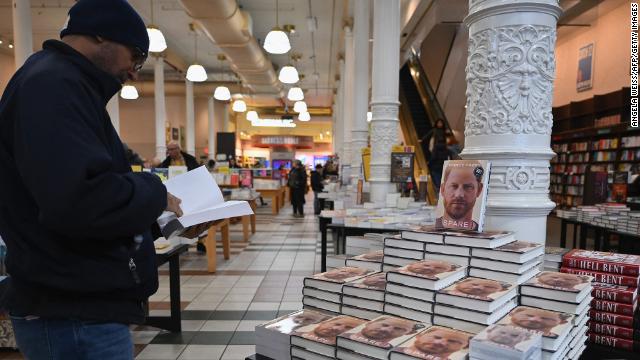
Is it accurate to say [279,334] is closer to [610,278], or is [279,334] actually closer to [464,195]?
[464,195]

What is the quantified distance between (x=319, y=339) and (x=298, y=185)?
427 inches

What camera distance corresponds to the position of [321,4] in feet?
33.9

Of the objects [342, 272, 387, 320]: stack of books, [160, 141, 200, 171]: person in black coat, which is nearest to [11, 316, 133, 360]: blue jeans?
[342, 272, 387, 320]: stack of books

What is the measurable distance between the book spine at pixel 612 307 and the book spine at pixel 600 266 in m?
→ 0.12

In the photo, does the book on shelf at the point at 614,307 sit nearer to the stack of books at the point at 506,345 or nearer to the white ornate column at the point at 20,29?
the stack of books at the point at 506,345

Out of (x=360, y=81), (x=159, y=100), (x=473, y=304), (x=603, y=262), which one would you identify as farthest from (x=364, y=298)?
(x=159, y=100)

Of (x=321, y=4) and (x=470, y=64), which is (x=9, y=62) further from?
(x=470, y=64)

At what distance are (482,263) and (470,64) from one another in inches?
33.9

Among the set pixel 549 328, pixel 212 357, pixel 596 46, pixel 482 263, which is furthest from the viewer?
pixel 596 46

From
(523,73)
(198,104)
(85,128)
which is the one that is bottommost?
(85,128)

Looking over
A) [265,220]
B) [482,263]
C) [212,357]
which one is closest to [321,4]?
[265,220]

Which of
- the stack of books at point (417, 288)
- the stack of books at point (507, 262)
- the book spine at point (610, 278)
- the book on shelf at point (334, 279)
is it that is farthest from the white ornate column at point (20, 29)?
the book spine at point (610, 278)

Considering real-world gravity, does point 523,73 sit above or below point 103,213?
above

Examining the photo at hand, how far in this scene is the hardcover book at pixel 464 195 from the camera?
1541 mm
